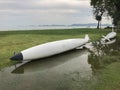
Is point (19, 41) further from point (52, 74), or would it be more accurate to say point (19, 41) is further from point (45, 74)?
point (52, 74)

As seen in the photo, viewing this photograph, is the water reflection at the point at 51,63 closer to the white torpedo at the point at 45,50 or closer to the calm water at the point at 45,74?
the calm water at the point at 45,74

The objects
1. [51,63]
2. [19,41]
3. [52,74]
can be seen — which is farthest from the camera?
[19,41]

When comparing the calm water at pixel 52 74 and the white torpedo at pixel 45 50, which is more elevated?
the white torpedo at pixel 45 50

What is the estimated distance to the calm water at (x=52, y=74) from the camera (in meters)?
10.3

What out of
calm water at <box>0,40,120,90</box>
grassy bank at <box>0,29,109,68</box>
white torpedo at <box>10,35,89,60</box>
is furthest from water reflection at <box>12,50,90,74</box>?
grassy bank at <box>0,29,109,68</box>

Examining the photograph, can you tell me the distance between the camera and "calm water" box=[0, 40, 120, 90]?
10258 mm

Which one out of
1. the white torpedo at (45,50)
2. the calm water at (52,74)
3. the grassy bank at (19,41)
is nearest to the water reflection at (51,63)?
the calm water at (52,74)

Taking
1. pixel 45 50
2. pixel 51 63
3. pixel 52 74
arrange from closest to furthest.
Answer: pixel 52 74
pixel 51 63
pixel 45 50

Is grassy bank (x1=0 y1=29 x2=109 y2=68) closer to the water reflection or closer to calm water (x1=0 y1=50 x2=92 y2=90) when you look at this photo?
the water reflection

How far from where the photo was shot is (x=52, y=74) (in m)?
12.4

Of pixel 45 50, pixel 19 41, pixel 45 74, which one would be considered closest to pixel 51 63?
pixel 45 50

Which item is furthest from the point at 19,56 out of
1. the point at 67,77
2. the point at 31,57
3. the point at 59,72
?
the point at 67,77

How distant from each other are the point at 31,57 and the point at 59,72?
3.28m

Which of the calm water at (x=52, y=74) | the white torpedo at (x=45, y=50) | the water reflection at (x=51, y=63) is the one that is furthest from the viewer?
the white torpedo at (x=45, y=50)
